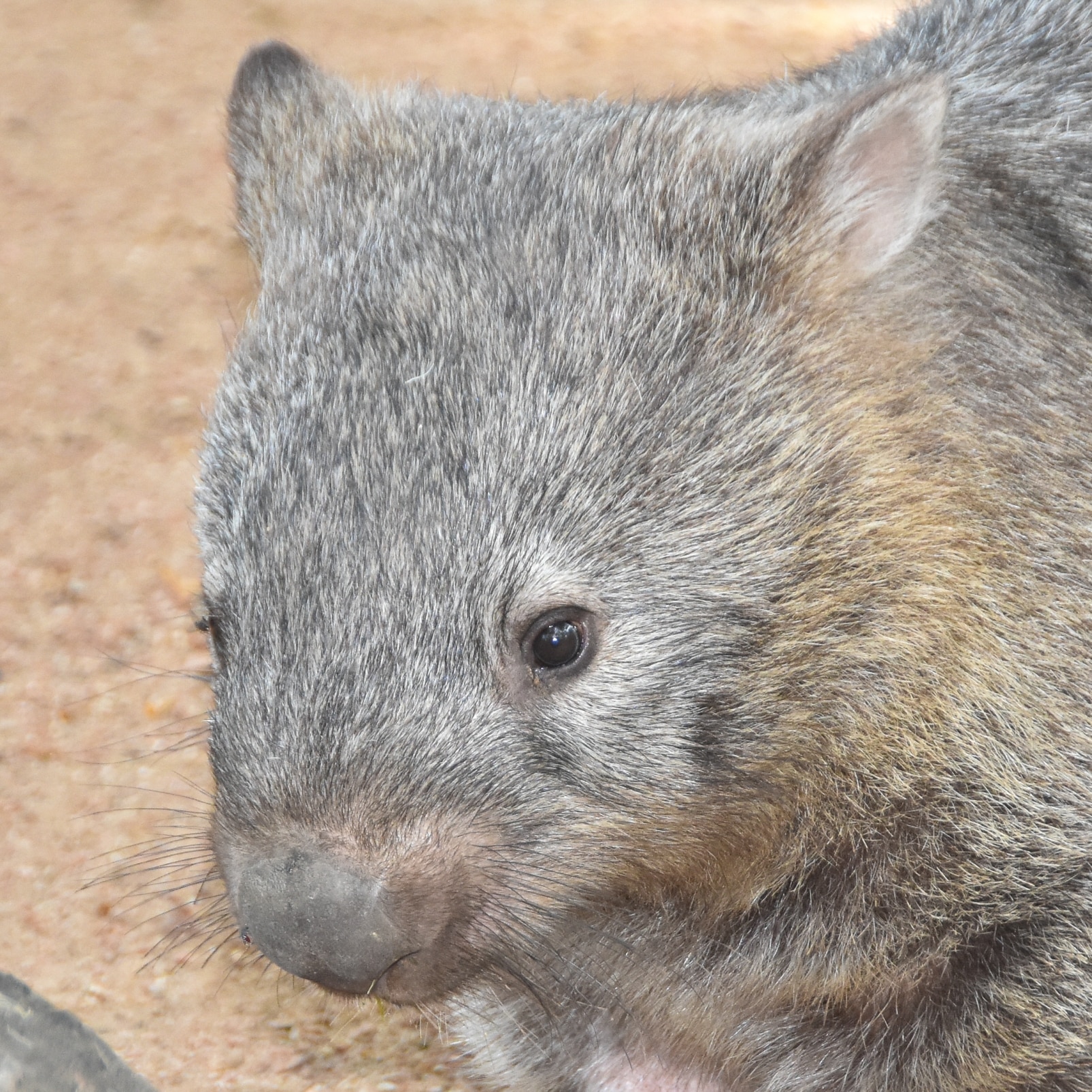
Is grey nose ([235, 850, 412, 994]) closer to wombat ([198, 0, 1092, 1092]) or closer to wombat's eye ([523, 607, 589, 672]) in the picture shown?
wombat ([198, 0, 1092, 1092])

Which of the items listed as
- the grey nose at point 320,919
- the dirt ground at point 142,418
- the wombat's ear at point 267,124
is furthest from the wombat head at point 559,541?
the dirt ground at point 142,418

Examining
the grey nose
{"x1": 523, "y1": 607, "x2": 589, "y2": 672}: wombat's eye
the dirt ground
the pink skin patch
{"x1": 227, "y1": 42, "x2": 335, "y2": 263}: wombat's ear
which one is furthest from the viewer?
the dirt ground

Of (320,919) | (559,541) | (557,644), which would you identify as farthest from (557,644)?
(320,919)

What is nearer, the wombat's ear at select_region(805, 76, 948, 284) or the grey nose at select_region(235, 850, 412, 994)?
the grey nose at select_region(235, 850, 412, 994)

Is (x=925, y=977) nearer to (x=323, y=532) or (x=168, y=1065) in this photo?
(x=323, y=532)

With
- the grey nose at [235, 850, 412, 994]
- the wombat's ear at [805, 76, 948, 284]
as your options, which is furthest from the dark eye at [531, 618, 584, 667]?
the wombat's ear at [805, 76, 948, 284]

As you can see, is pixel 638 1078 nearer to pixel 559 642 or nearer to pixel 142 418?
pixel 559 642

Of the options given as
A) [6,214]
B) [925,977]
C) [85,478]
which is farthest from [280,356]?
[6,214]
